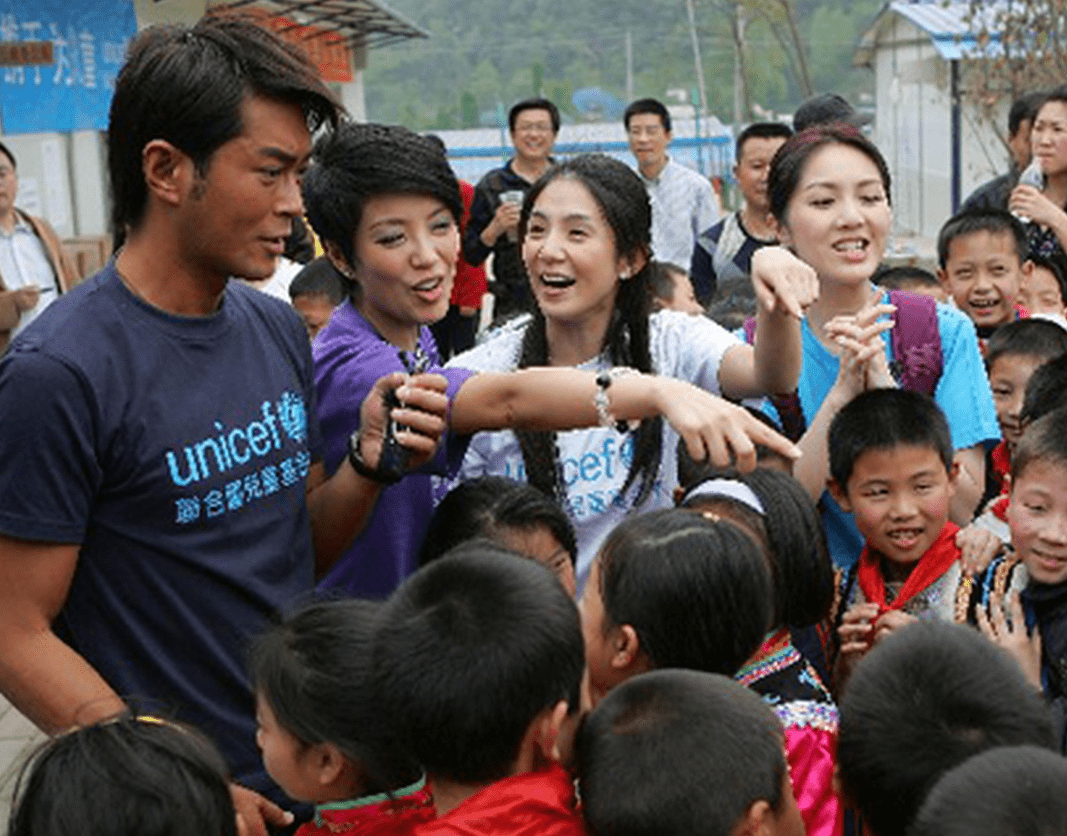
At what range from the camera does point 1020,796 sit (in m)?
1.55

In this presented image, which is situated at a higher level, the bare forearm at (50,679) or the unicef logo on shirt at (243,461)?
the unicef logo on shirt at (243,461)

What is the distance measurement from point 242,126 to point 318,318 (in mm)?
2987

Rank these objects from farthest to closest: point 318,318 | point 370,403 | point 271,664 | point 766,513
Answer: point 318,318 < point 766,513 < point 370,403 < point 271,664

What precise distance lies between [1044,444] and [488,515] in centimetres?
106

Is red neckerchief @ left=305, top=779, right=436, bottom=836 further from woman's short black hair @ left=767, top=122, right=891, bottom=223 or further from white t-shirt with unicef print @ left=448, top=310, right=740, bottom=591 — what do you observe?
woman's short black hair @ left=767, top=122, right=891, bottom=223

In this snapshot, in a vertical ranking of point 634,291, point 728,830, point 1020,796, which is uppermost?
point 634,291

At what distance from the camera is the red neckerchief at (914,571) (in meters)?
2.94

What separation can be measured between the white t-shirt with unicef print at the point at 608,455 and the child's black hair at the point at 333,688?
2.79 feet

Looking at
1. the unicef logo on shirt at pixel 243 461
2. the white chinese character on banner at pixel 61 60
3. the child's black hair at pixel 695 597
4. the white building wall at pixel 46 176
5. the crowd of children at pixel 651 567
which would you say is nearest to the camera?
the crowd of children at pixel 651 567

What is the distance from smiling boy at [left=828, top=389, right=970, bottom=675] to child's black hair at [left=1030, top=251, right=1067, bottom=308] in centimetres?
231

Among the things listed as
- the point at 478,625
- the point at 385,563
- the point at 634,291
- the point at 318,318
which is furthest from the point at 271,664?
the point at 318,318

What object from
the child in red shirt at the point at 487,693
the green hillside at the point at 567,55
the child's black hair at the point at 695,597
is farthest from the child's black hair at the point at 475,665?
the green hillside at the point at 567,55

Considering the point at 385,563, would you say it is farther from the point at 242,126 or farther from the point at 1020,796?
the point at 1020,796

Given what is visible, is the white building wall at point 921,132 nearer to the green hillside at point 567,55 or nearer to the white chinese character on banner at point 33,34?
the white chinese character on banner at point 33,34
